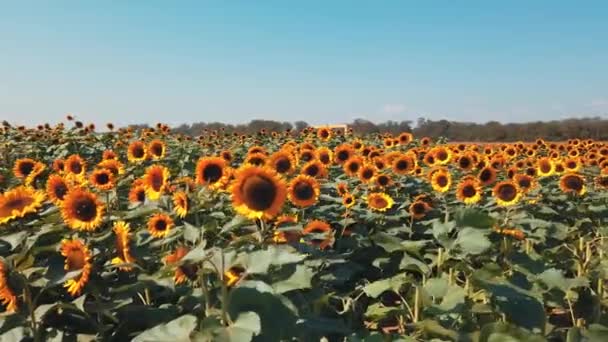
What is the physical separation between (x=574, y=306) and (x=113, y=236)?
105 inches

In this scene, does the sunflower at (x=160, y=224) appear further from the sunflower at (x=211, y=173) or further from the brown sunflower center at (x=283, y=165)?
the brown sunflower center at (x=283, y=165)

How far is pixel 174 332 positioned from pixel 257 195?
36.7 inches

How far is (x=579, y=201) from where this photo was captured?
648 cm

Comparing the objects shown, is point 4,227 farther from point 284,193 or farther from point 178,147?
point 178,147

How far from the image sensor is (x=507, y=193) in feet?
16.9

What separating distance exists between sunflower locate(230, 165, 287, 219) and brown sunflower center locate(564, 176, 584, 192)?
4499mm

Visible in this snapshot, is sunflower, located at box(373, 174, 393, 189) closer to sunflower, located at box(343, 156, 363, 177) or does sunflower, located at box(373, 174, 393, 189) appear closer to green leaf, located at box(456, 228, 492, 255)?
sunflower, located at box(343, 156, 363, 177)

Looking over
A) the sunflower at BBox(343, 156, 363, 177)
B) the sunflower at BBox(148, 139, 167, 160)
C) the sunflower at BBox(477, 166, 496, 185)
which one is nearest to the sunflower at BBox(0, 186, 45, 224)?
the sunflower at BBox(148, 139, 167, 160)

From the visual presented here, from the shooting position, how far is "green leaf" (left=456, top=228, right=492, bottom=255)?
3.02m

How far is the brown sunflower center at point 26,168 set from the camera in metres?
5.21

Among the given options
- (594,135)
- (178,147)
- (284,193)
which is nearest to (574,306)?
(284,193)

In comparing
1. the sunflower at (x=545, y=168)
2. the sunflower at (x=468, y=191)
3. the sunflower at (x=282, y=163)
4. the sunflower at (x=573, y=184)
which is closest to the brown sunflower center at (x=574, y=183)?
the sunflower at (x=573, y=184)

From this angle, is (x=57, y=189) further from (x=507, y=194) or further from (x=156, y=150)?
(x=507, y=194)

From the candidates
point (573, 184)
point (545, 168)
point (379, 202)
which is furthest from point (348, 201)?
point (545, 168)
